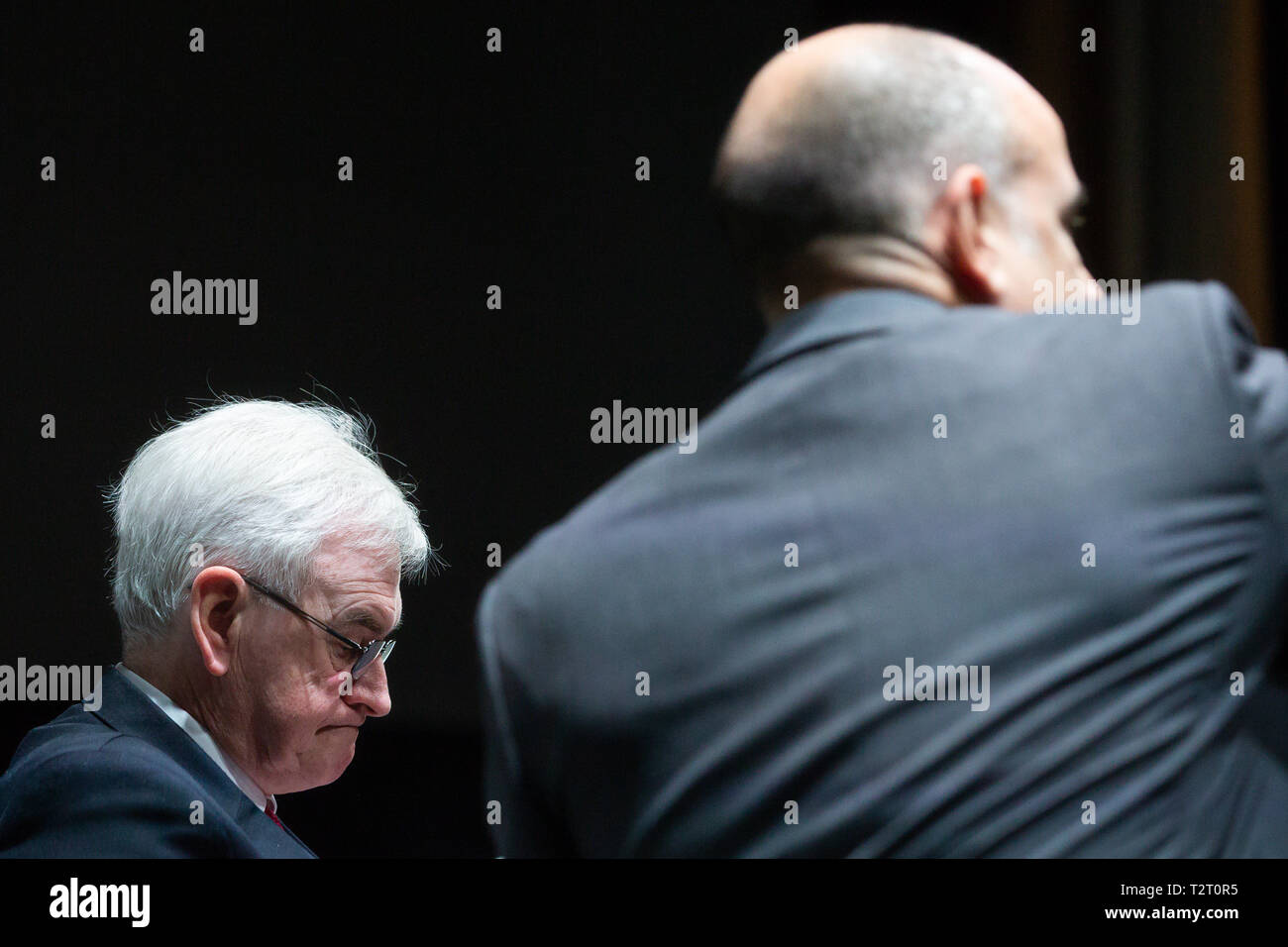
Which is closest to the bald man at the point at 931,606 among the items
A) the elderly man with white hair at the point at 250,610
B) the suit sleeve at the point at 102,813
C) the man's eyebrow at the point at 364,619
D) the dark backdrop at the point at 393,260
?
the suit sleeve at the point at 102,813

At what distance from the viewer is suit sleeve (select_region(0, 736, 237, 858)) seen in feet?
4.56

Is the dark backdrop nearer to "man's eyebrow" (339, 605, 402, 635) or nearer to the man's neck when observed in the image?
"man's eyebrow" (339, 605, 402, 635)

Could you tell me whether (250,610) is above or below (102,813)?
above

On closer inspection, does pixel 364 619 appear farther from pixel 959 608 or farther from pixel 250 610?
pixel 959 608

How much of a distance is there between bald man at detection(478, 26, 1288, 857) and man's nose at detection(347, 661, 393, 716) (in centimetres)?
86

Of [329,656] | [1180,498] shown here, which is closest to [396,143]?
[329,656]

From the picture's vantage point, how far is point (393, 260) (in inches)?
113

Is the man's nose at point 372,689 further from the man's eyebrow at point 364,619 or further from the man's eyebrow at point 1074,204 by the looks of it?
the man's eyebrow at point 1074,204

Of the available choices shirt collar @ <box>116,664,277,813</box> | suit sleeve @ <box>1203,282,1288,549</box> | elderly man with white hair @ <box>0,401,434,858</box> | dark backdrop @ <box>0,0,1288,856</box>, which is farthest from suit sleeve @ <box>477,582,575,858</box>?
dark backdrop @ <box>0,0,1288,856</box>

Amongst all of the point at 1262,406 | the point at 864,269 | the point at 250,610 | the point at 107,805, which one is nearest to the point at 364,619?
the point at 250,610

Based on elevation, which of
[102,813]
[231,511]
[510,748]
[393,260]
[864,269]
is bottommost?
[102,813]

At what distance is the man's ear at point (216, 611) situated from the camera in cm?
169

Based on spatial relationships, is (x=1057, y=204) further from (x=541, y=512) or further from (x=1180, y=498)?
(x=541, y=512)

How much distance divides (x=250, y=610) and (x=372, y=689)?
201mm
